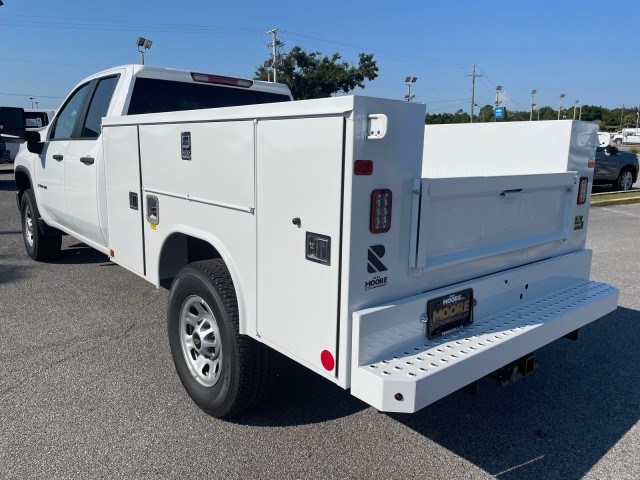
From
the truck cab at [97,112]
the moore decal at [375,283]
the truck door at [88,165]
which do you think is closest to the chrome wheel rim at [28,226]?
the truck cab at [97,112]

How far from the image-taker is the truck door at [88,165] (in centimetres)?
459

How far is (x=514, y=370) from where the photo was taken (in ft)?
9.34

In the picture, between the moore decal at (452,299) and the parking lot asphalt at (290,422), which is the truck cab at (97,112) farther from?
the moore decal at (452,299)

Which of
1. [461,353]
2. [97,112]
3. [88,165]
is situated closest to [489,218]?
[461,353]

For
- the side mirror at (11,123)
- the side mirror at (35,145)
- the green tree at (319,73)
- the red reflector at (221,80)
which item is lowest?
the side mirror at (35,145)

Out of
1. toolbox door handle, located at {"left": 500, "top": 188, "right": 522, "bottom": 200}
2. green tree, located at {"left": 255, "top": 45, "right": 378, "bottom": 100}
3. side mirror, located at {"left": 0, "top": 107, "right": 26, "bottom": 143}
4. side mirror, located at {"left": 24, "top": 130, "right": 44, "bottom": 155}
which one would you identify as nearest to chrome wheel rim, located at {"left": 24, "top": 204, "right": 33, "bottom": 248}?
side mirror, located at {"left": 24, "top": 130, "right": 44, "bottom": 155}

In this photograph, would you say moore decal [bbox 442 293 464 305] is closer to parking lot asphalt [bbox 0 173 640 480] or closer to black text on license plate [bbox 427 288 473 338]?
black text on license plate [bbox 427 288 473 338]

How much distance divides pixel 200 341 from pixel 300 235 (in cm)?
123

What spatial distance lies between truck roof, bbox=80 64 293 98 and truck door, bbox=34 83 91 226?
30cm

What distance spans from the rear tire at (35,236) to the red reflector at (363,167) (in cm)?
540

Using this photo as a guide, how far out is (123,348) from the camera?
4230 mm

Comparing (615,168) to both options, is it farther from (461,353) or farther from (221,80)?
(461,353)

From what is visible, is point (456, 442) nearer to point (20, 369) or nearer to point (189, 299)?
point (189, 299)

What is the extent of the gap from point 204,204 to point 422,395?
164cm
